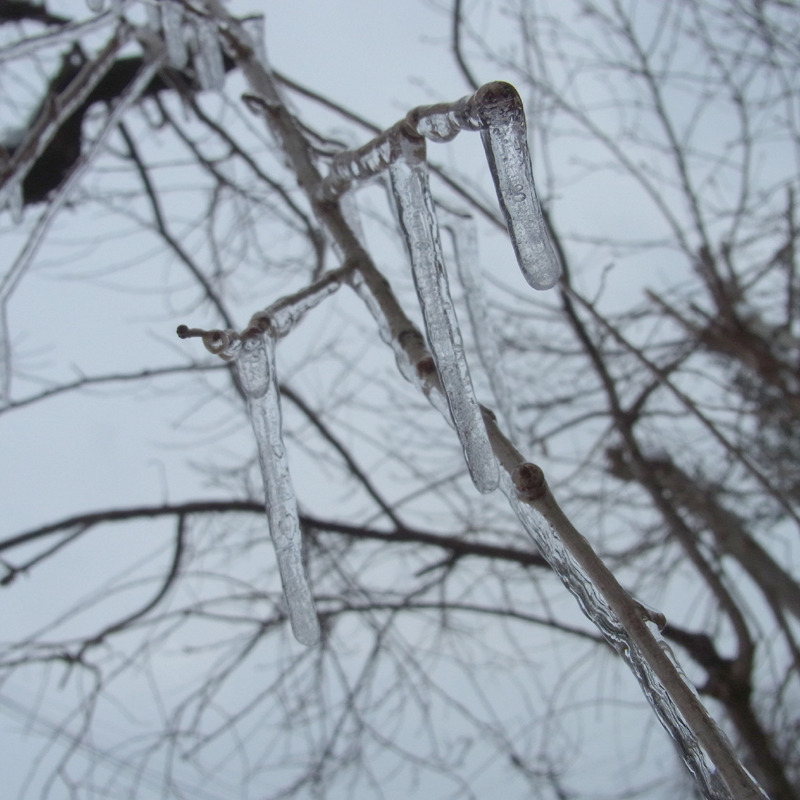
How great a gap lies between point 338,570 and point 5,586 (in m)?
1.11

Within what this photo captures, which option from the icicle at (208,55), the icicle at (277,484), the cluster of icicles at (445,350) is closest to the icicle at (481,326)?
the cluster of icicles at (445,350)

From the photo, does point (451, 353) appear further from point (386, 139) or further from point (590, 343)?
point (590, 343)

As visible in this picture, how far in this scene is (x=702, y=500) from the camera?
325 cm

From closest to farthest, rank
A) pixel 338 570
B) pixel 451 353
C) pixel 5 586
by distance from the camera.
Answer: pixel 451 353
pixel 5 586
pixel 338 570

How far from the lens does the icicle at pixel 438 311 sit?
586 mm

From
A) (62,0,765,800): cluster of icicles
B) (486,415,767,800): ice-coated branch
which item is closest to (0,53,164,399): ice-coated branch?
(62,0,765,800): cluster of icicles

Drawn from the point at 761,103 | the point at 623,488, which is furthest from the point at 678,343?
the point at 761,103

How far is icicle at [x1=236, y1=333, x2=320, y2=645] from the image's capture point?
2.35 feet

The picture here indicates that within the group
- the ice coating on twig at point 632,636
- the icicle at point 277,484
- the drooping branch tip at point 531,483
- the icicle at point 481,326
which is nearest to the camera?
the ice coating on twig at point 632,636

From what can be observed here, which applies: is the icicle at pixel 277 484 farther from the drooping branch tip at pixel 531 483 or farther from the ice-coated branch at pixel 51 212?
the ice-coated branch at pixel 51 212

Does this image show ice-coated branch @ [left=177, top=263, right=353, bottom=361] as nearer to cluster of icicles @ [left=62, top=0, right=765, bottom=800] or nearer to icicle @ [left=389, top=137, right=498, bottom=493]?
cluster of icicles @ [left=62, top=0, right=765, bottom=800]

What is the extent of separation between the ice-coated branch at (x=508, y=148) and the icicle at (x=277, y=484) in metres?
0.26

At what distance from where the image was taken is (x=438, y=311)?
1.95ft

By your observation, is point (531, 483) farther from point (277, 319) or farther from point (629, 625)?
point (277, 319)
